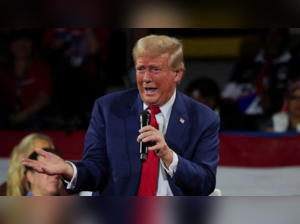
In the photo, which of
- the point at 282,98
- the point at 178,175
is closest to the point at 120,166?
the point at 178,175

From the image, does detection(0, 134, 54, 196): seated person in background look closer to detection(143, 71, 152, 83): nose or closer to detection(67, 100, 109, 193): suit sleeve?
detection(67, 100, 109, 193): suit sleeve

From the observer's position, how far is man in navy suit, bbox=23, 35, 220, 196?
144 centimetres

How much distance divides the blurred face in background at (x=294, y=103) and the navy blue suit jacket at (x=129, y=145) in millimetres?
1070

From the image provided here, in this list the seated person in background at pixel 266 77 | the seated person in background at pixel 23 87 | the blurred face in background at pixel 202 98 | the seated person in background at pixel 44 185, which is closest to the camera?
the seated person in background at pixel 44 185

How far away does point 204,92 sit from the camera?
7.54ft

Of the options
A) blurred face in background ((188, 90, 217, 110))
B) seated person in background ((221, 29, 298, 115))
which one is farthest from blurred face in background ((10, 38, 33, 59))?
seated person in background ((221, 29, 298, 115))

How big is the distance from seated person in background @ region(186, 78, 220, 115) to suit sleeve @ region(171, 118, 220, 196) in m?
0.77

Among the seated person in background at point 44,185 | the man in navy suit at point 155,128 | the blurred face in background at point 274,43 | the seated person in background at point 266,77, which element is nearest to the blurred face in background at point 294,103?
the seated person in background at point 266,77

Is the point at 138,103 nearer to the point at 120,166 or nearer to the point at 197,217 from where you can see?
the point at 120,166

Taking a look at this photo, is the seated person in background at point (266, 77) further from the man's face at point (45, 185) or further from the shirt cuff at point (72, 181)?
the shirt cuff at point (72, 181)

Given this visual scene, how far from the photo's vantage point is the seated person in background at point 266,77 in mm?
2699

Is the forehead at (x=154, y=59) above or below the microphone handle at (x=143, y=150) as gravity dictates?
above

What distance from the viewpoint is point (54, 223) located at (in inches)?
46.3

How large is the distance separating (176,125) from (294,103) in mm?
1197
